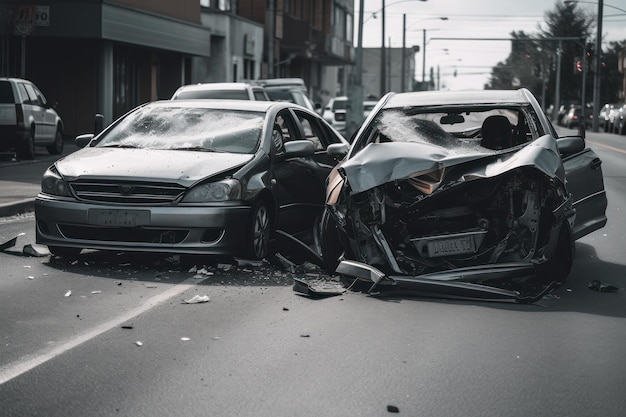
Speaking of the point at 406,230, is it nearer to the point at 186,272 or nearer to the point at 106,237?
the point at 186,272

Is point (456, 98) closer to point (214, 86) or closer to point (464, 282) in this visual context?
point (464, 282)

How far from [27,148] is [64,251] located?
14865 mm

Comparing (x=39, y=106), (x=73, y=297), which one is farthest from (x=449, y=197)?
(x=39, y=106)

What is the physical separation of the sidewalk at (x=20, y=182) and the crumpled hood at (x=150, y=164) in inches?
163

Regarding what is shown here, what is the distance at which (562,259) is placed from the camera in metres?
8.68

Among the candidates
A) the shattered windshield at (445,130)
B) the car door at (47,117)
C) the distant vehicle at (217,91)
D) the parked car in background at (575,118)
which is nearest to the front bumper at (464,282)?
the shattered windshield at (445,130)

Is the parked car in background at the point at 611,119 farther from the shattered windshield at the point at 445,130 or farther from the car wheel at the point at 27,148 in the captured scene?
the shattered windshield at the point at 445,130

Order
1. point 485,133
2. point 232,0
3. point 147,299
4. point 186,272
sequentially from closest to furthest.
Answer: point 147,299
point 186,272
point 485,133
point 232,0

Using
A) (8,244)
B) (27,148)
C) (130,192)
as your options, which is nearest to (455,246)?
(130,192)

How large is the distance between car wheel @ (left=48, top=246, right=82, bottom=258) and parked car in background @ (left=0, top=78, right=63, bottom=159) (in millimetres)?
14337

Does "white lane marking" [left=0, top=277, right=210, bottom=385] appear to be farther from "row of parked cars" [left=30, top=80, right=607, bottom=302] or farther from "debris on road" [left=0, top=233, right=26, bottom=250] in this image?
"debris on road" [left=0, top=233, right=26, bottom=250]

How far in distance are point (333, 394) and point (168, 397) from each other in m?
0.76

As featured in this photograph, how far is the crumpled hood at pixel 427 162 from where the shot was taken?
329 inches

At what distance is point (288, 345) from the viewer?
664 centimetres
